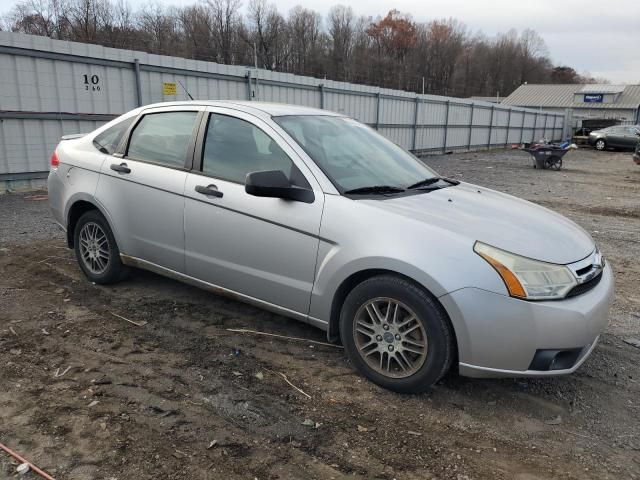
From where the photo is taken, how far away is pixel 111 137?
4.66 meters

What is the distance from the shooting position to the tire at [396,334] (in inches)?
113

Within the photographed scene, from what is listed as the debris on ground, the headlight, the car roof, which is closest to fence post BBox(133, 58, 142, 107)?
the car roof

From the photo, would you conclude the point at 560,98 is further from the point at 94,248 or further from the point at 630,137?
the point at 94,248

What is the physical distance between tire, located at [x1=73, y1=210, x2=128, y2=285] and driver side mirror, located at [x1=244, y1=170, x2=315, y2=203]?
6.19ft

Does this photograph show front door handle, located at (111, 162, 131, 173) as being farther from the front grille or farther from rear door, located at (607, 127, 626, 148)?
rear door, located at (607, 127, 626, 148)

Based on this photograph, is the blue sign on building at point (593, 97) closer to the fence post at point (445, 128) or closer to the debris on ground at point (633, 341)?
the fence post at point (445, 128)

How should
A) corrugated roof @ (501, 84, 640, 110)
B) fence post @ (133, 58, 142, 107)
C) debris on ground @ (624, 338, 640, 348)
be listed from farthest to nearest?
corrugated roof @ (501, 84, 640, 110), fence post @ (133, 58, 142, 107), debris on ground @ (624, 338, 640, 348)

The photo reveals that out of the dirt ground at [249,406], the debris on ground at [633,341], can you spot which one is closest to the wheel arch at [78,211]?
the dirt ground at [249,406]

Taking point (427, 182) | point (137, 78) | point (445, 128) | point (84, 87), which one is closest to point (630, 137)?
point (445, 128)

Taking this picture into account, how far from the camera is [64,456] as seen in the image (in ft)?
8.18

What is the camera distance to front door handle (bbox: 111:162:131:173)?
4.33 meters

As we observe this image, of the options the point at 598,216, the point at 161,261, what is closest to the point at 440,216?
the point at 161,261

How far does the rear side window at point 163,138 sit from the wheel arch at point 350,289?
1718 millimetres

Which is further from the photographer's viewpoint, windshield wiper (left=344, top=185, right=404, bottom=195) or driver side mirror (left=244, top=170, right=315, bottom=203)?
windshield wiper (left=344, top=185, right=404, bottom=195)
